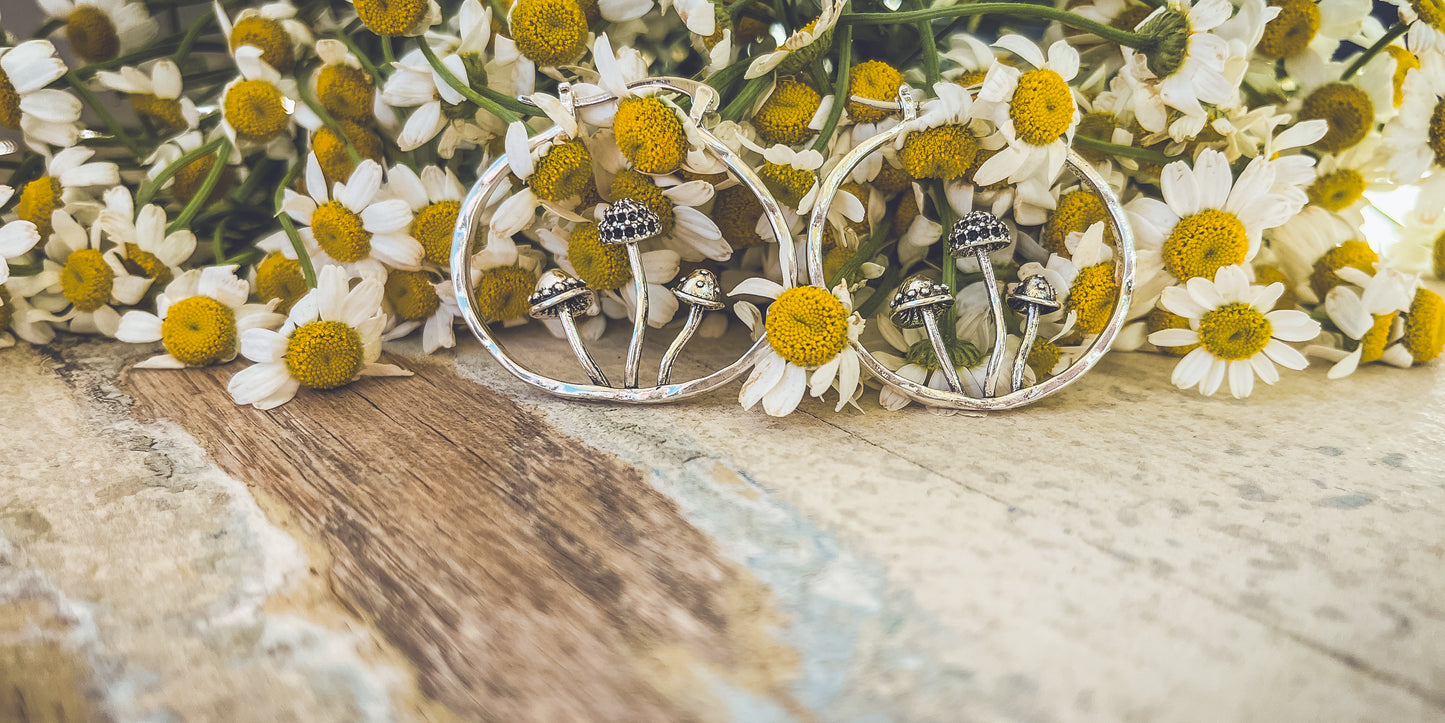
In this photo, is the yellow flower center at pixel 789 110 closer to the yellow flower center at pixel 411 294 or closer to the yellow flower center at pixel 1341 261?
the yellow flower center at pixel 411 294

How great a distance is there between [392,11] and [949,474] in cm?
51

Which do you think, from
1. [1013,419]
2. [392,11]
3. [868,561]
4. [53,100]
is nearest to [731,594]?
[868,561]

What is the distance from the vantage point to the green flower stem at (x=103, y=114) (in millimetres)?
718

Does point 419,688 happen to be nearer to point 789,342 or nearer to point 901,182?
point 789,342

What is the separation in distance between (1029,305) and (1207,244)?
0.14 m

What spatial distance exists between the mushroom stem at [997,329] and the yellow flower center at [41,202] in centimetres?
77

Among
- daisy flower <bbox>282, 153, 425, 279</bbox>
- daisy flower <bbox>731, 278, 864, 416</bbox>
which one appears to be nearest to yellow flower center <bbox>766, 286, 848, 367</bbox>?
daisy flower <bbox>731, 278, 864, 416</bbox>

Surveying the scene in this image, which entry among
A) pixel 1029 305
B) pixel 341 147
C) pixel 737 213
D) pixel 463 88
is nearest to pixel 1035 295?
pixel 1029 305

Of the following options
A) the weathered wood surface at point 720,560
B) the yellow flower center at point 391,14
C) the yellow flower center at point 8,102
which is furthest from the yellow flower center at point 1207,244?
the yellow flower center at point 8,102

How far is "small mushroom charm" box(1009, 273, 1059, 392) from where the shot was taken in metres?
0.57

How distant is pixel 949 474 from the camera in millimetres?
509

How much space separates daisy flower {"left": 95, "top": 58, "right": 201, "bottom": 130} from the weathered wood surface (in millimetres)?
292

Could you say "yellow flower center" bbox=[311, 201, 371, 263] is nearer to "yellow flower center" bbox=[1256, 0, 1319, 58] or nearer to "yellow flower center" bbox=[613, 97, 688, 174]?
"yellow flower center" bbox=[613, 97, 688, 174]

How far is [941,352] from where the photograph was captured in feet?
1.90
